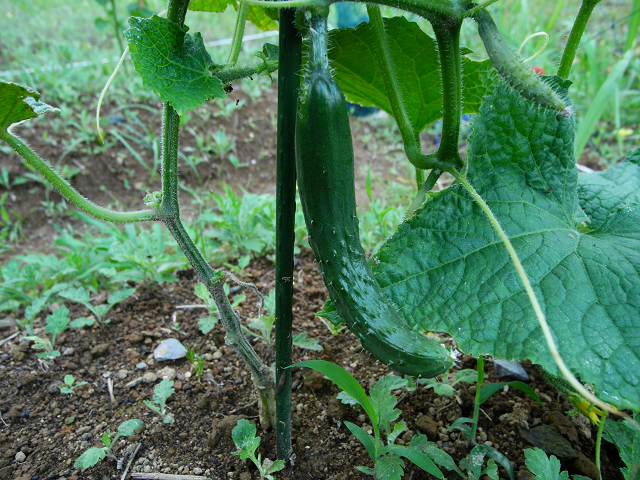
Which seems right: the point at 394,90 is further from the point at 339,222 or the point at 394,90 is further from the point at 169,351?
the point at 169,351

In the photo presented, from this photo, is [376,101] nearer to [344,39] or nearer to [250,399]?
[344,39]

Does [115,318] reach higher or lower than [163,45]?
lower

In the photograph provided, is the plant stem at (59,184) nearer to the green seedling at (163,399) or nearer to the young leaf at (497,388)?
the green seedling at (163,399)

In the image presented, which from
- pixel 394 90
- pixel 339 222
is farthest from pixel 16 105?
pixel 394 90

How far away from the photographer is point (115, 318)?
7.16 ft

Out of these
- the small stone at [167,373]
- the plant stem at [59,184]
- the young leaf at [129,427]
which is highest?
the plant stem at [59,184]

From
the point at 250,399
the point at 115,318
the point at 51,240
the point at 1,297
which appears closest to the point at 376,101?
the point at 250,399

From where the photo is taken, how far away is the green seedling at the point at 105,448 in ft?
4.79

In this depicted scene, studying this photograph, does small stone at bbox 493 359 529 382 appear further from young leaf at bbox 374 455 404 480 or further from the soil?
young leaf at bbox 374 455 404 480

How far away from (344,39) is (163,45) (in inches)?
22.3

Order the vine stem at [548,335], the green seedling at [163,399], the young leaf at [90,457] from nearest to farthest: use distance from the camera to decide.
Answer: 1. the vine stem at [548,335]
2. the young leaf at [90,457]
3. the green seedling at [163,399]

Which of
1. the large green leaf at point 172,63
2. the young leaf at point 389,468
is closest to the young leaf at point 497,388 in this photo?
the young leaf at point 389,468

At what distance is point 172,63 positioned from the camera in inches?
47.3

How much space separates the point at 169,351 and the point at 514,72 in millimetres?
1592
